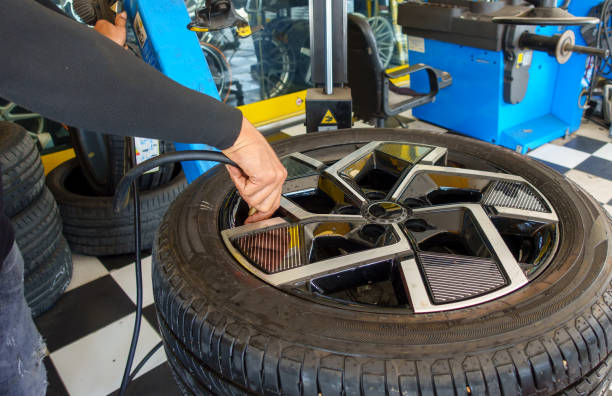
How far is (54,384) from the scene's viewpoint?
1364 millimetres

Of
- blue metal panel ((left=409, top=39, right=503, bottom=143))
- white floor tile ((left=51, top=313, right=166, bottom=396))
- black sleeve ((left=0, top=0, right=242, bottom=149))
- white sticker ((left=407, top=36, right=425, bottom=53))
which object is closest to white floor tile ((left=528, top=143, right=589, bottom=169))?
blue metal panel ((left=409, top=39, right=503, bottom=143))

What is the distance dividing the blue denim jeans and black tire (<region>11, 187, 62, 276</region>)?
0.77m

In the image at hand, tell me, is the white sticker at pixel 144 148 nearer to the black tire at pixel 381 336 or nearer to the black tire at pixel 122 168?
the black tire at pixel 122 168

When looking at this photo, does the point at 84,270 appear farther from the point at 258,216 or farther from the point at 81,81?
the point at 81,81

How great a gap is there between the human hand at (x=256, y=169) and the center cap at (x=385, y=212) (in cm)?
19

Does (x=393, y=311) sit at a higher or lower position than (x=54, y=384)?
higher

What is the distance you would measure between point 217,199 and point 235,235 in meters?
0.14

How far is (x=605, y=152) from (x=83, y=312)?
9.20 feet

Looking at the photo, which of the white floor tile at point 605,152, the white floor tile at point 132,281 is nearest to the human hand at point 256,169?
the white floor tile at point 132,281

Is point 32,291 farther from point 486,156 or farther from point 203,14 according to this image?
point 486,156

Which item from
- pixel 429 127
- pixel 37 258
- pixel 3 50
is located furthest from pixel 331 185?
pixel 429 127

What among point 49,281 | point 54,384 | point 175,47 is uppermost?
point 175,47

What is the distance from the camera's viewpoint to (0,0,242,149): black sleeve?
47cm

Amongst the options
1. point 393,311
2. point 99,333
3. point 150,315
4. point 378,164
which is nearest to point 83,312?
point 99,333
